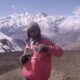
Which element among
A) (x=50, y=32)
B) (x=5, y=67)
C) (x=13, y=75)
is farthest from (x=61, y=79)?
(x=50, y=32)

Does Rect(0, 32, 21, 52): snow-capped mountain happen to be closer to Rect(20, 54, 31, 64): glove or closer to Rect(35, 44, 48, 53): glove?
Rect(20, 54, 31, 64): glove

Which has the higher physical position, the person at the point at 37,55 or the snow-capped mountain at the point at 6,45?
the person at the point at 37,55

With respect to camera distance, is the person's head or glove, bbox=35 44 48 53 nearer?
glove, bbox=35 44 48 53

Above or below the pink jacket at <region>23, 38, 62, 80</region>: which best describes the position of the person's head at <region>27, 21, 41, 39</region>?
above

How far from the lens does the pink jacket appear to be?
7.71 feet

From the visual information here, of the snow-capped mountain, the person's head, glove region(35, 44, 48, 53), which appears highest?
the person's head

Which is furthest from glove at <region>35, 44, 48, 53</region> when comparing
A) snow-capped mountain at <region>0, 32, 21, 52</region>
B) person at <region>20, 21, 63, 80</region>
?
snow-capped mountain at <region>0, 32, 21, 52</region>

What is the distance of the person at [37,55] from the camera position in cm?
232

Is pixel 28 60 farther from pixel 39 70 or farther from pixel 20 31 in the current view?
pixel 20 31

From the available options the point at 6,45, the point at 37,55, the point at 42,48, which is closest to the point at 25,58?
the point at 37,55

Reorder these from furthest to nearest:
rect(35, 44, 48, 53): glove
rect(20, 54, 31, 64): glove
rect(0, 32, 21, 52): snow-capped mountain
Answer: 1. rect(0, 32, 21, 52): snow-capped mountain
2. rect(20, 54, 31, 64): glove
3. rect(35, 44, 48, 53): glove

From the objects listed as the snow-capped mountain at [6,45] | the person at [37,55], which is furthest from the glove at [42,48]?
the snow-capped mountain at [6,45]

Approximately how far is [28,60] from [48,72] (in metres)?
0.29

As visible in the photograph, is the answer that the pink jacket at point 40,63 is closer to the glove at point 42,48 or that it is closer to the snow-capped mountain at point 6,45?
the glove at point 42,48
